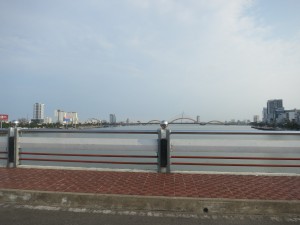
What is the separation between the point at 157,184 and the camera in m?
6.75

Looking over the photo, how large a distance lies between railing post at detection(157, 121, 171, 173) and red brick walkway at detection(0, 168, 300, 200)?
0.38 meters

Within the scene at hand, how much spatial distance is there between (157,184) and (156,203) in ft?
4.21

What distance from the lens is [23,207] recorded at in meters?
5.59

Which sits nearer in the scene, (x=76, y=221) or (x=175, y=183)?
(x=76, y=221)

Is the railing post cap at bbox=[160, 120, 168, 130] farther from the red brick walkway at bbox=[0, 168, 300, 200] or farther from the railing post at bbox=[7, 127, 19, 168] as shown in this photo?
the railing post at bbox=[7, 127, 19, 168]

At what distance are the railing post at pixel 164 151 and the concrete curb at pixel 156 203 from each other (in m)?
2.65

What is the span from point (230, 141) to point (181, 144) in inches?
51.2

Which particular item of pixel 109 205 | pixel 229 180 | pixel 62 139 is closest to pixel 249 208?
pixel 229 180

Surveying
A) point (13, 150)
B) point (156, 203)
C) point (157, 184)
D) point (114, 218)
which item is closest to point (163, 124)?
point (157, 184)

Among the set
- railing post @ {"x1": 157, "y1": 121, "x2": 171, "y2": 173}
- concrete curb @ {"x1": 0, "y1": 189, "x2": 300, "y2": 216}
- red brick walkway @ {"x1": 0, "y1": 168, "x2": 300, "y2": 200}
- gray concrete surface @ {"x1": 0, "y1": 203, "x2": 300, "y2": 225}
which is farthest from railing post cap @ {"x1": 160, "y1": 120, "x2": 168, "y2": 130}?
gray concrete surface @ {"x1": 0, "y1": 203, "x2": 300, "y2": 225}

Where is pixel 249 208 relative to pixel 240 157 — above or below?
below

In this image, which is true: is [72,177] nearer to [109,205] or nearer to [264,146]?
[109,205]

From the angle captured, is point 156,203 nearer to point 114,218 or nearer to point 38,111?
point 114,218

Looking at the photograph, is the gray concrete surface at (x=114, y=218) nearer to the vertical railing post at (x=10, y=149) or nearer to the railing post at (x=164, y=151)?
the railing post at (x=164, y=151)
